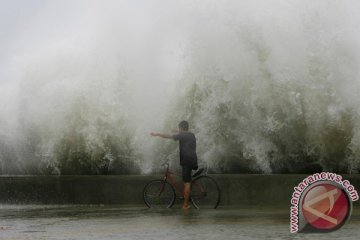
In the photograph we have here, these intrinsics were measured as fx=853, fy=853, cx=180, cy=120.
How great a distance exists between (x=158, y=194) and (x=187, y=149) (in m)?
1.03

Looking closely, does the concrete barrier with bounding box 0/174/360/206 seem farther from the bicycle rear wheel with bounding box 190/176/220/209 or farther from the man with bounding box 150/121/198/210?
the man with bounding box 150/121/198/210

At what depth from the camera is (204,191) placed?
1398 cm

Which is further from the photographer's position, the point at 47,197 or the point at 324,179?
the point at 47,197

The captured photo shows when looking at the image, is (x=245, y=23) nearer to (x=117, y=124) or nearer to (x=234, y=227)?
(x=117, y=124)

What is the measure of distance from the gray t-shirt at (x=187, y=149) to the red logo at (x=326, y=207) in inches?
188

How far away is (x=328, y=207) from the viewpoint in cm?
908

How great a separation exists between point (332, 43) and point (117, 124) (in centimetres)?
485

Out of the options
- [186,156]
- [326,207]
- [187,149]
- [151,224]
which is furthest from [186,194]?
[326,207]

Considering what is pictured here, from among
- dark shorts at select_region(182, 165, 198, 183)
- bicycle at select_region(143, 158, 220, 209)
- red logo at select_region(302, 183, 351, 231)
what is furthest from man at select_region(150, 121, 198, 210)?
red logo at select_region(302, 183, 351, 231)

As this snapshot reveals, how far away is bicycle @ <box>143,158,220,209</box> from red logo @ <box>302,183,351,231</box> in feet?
15.4

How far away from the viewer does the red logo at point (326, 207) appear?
8977 mm

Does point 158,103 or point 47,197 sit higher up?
point 158,103

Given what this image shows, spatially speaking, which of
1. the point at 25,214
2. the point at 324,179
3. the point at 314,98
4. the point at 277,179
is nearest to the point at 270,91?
the point at 314,98

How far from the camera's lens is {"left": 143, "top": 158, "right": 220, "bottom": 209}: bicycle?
14029 mm
